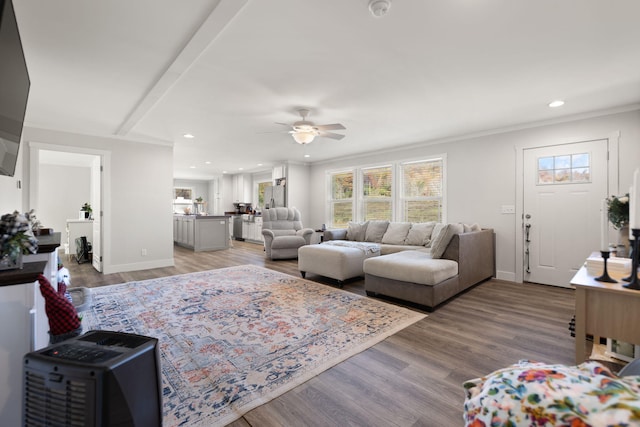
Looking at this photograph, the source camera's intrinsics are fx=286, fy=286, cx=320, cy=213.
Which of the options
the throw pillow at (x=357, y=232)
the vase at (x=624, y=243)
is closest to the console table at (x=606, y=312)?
the vase at (x=624, y=243)

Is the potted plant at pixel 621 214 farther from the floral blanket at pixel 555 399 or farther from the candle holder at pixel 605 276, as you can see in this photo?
the floral blanket at pixel 555 399

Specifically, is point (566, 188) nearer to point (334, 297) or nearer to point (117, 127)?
point (334, 297)

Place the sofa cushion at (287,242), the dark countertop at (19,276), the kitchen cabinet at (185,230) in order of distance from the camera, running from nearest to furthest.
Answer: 1. the dark countertop at (19,276)
2. the sofa cushion at (287,242)
3. the kitchen cabinet at (185,230)

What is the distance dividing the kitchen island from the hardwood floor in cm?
603

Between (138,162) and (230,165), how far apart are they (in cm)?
345

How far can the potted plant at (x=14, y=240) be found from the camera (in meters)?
1.31

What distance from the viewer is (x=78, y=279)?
4.39 m

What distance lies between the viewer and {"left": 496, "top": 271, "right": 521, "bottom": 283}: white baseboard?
4.36 meters

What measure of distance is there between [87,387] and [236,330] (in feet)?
5.49

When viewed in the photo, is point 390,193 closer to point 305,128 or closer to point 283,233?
point 283,233

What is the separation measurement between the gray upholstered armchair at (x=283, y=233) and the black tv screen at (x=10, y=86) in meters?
4.35

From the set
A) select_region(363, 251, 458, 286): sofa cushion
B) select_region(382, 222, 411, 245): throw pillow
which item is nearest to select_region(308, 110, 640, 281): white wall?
select_region(382, 222, 411, 245): throw pillow

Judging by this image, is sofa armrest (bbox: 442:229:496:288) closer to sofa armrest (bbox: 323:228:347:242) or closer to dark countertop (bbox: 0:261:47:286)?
sofa armrest (bbox: 323:228:347:242)

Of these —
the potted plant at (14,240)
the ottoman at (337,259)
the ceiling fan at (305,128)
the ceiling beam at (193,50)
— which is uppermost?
the ceiling beam at (193,50)
